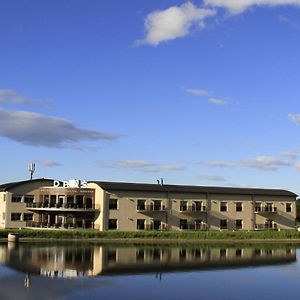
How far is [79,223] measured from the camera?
6744 cm

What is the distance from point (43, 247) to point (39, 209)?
18.4 meters

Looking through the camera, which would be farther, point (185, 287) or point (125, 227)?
point (125, 227)

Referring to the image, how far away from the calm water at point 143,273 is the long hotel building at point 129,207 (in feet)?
53.4

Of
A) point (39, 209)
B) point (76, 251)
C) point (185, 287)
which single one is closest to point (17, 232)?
point (39, 209)

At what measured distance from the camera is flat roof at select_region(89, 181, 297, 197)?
6856 cm

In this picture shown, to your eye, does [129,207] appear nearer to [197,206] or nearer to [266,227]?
[197,206]

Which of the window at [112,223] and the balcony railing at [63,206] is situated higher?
the balcony railing at [63,206]

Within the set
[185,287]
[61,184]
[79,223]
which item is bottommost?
[185,287]

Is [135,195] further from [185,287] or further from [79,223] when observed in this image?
[185,287]

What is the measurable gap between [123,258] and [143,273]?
8214mm

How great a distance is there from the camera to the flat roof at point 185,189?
225 feet

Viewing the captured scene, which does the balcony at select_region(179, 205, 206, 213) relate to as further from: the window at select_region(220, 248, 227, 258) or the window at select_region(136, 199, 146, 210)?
the window at select_region(220, 248, 227, 258)

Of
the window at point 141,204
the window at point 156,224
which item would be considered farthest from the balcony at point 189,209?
the window at point 141,204

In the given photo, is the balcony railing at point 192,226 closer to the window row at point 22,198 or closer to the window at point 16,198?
the window row at point 22,198
